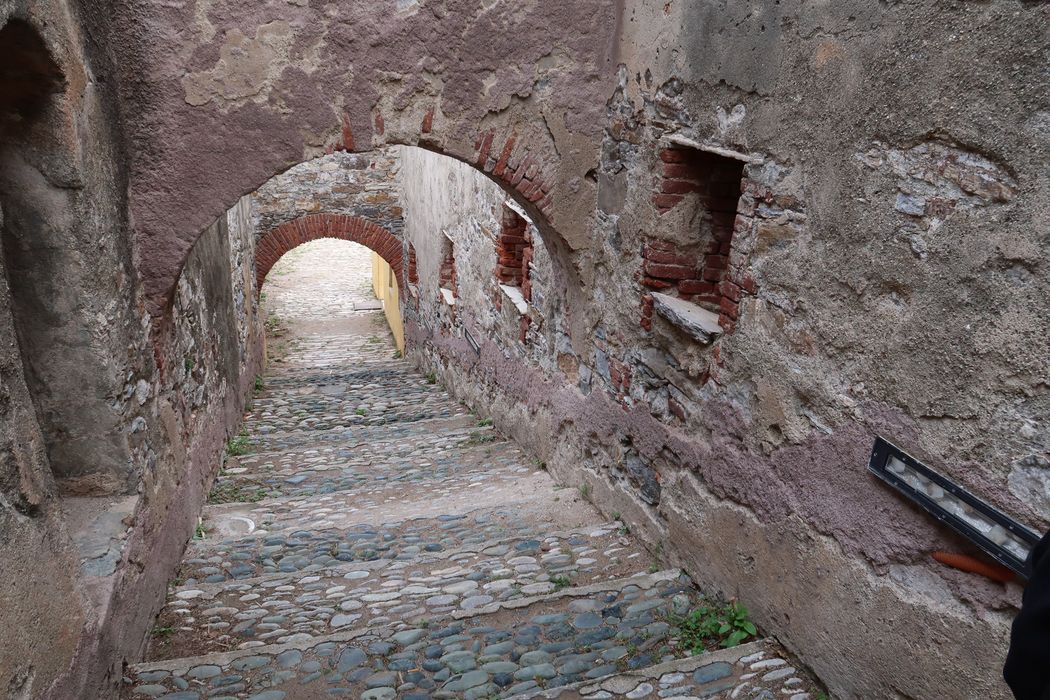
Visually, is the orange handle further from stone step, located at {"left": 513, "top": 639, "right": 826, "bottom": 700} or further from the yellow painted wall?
the yellow painted wall

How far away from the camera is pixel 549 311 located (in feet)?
16.2

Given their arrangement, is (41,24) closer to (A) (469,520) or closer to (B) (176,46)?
(B) (176,46)

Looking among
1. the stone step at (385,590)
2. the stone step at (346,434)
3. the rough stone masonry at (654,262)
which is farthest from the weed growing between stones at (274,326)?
the stone step at (385,590)

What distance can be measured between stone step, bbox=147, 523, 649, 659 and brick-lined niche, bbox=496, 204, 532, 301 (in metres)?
2.62

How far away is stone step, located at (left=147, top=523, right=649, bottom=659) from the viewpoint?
3.23 metres

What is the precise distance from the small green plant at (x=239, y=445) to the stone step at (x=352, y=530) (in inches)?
63.7

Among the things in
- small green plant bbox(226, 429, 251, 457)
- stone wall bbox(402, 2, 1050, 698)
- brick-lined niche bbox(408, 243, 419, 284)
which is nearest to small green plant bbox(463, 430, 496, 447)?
small green plant bbox(226, 429, 251, 457)

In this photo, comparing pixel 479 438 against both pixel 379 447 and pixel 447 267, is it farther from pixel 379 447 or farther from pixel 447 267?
pixel 447 267

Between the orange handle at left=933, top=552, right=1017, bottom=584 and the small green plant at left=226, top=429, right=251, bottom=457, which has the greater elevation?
the orange handle at left=933, top=552, right=1017, bottom=584

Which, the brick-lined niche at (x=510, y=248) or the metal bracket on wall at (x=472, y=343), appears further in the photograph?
the metal bracket on wall at (x=472, y=343)

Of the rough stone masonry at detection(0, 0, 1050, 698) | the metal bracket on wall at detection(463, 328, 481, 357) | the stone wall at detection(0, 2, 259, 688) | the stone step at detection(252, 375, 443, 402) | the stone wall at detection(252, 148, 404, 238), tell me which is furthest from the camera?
the stone wall at detection(252, 148, 404, 238)

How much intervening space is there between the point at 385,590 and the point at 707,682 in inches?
62.2

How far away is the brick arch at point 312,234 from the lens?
11664mm

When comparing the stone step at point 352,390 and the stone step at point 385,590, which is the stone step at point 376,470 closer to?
the stone step at point 385,590
